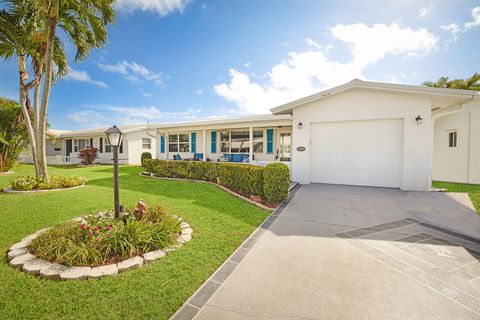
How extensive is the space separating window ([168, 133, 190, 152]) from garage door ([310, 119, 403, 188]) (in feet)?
34.3

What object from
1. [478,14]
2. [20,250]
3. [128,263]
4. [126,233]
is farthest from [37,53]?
[478,14]

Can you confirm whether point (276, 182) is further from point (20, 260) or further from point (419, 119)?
point (419, 119)

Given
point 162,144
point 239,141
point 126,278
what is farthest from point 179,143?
point 126,278

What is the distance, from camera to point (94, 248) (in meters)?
2.88

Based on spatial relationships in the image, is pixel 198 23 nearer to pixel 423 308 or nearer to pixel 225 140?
pixel 225 140

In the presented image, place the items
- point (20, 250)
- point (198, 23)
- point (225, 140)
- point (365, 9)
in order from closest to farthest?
1. point (20, 250)
2. point (365, 9)
3. point (198, 23)
4. point (225, 140)

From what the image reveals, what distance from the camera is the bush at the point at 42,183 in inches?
287

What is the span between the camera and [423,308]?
2.07 meters

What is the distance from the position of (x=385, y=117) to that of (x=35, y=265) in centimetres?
1004

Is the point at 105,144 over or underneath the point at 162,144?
over

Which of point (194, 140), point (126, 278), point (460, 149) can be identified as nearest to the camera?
point (126, 278)

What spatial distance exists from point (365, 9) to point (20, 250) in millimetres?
11540

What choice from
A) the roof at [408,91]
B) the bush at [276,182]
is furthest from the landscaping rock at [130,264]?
the roof at [408,91]

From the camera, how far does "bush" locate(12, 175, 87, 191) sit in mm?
7281
